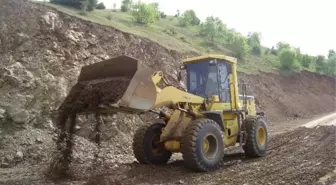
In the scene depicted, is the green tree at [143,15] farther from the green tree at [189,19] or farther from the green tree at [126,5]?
the green tree at [189,19]

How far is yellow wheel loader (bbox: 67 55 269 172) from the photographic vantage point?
7434 mm

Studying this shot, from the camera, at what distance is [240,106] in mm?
10258

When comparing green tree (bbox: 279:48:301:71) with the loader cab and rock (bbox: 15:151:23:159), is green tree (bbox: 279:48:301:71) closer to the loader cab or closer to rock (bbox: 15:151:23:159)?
the loader cab

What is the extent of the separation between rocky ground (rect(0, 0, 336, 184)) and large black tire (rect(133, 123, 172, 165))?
12.1 inches

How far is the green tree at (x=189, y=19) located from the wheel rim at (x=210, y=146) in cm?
3855

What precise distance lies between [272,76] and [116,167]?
28.9m

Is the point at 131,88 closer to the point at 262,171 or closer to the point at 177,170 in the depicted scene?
the point at 177,170

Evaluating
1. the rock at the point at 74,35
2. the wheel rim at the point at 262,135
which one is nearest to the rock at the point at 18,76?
the rock at the point at 74,35

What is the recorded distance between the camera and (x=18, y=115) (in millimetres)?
11797

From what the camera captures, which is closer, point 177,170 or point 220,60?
point 177,170

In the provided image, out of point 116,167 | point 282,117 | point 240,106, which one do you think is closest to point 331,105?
point 282,117

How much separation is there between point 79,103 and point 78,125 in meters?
4.02

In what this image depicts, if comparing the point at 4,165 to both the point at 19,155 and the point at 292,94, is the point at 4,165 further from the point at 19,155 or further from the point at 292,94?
the point at 292,94

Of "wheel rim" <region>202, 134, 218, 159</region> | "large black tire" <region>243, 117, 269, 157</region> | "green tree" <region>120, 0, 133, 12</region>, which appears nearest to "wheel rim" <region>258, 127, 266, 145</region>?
"large black tire" <region>243, 117, 269, 157</region>
